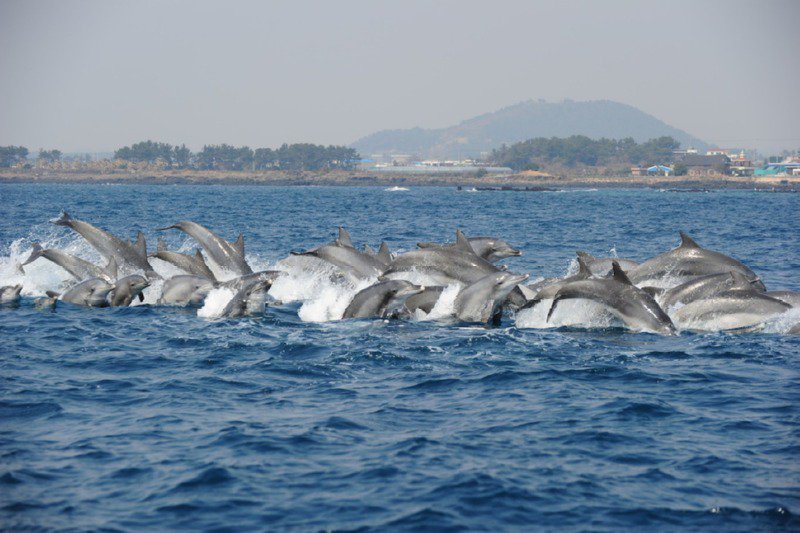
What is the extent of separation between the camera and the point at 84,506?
31.7 feet

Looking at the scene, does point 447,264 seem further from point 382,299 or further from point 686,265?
point 686,265

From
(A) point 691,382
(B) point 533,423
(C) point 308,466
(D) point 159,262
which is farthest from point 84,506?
(D) point 159,262

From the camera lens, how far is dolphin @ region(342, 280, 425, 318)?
19.5 metres

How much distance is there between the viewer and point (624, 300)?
60.0ft

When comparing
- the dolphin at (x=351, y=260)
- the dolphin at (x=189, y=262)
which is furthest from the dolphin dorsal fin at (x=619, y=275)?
the dolphin at (x=189, y=262)

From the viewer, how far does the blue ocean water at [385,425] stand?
9.69 metres

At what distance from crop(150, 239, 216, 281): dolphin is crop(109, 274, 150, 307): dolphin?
1.86 m

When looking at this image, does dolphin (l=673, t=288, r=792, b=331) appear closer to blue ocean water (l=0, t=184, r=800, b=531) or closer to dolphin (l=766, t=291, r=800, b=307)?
dolphin (l=766, t=291, r=800, b=307)

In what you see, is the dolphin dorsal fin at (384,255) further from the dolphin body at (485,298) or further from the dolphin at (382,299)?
the dolphin body at (485,298)

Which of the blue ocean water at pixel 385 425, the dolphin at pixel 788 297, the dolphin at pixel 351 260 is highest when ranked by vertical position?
the dolphin at pixel 351 260

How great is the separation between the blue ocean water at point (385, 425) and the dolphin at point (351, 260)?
2.71m

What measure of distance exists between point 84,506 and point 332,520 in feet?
8.60

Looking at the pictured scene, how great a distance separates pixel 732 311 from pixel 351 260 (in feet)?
28.9

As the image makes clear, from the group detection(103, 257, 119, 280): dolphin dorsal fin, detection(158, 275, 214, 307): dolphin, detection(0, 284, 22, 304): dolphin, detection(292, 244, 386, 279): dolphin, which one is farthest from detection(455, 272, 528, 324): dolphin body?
detection(0, 284, 22, 304): dolphin
